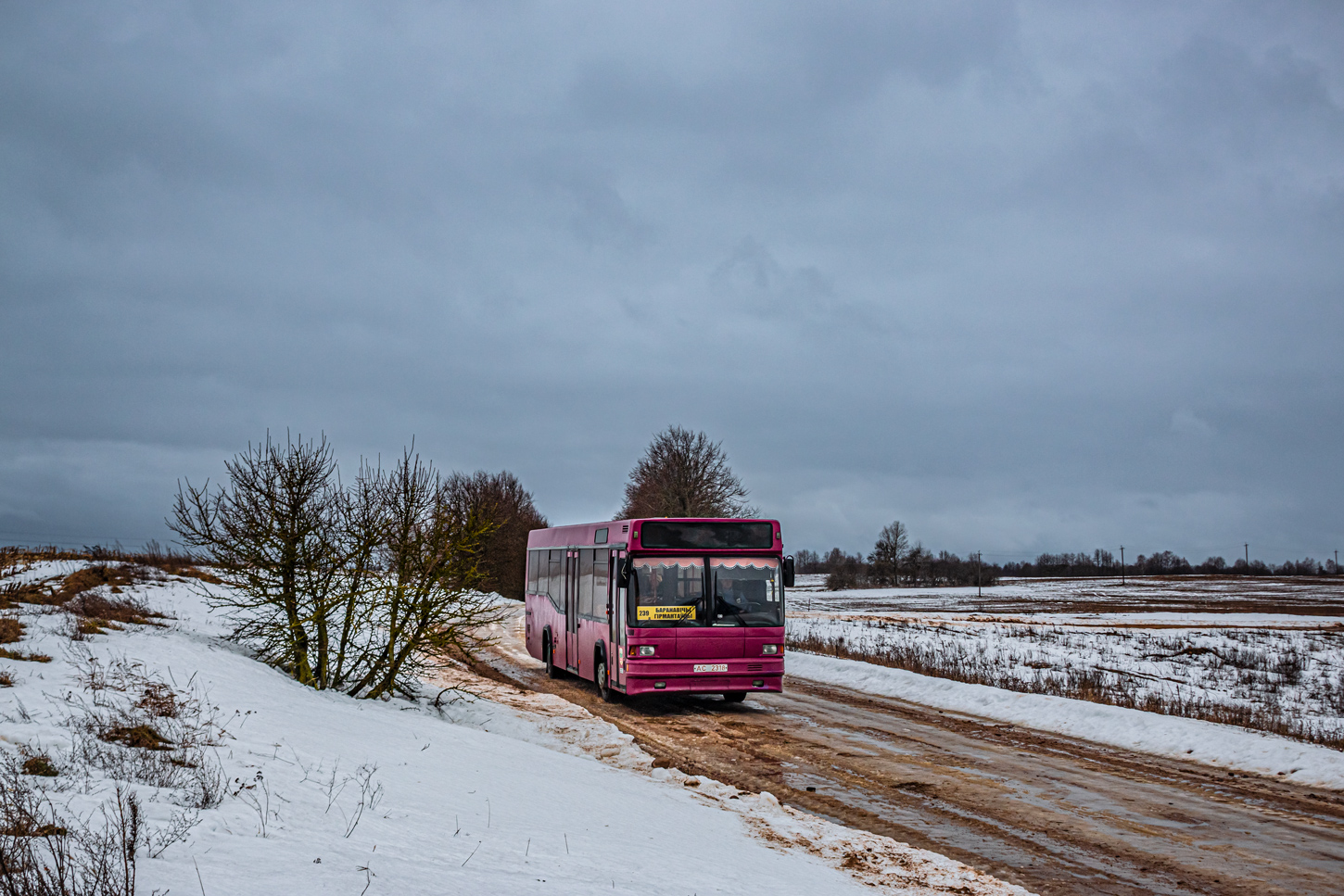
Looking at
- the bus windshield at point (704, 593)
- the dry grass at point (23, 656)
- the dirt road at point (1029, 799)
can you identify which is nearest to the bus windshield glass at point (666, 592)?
the bus windshield at point (704, 593)

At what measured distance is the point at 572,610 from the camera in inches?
770

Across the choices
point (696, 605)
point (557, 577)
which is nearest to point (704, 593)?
point (696, 605)

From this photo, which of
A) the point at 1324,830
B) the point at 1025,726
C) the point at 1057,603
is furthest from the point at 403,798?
the point at 1057,603

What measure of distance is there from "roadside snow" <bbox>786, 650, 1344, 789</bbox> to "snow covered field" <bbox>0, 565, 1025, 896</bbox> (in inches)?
258

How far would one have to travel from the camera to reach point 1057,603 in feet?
231

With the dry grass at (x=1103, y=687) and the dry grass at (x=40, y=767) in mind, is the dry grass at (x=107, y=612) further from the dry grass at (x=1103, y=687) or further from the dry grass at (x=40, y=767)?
the dry grass at (x=1103, y=687)

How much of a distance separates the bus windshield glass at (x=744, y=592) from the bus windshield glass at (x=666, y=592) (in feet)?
0.95

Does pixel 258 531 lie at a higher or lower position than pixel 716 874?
higher

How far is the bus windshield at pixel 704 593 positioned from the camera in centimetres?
1552

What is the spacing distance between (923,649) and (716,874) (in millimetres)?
23341

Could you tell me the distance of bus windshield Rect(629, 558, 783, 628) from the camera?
1552cm

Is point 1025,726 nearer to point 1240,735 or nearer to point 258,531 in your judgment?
point 1240,735

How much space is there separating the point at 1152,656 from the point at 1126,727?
14.7 m

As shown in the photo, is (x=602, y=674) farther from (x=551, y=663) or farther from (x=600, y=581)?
(x=551, y=663)
